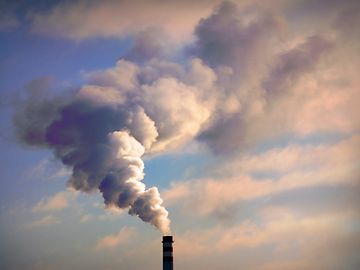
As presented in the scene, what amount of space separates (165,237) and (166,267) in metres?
4.54

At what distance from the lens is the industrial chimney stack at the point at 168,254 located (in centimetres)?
8838

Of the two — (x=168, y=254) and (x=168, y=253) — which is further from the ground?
(x=168, y=253)

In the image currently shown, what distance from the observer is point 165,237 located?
90875mm

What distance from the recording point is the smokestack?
88375mm

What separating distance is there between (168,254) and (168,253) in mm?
168

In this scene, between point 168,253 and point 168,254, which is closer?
point 168,254

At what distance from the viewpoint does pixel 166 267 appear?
289ft

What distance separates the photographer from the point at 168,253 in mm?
89625

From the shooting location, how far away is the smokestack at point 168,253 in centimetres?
8838

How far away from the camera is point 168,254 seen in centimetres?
8950

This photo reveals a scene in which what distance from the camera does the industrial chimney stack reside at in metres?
88.4
